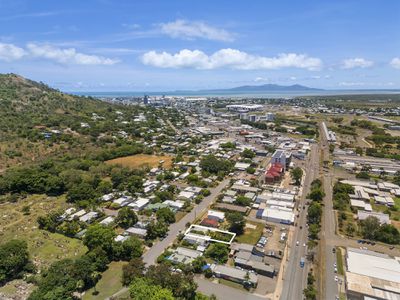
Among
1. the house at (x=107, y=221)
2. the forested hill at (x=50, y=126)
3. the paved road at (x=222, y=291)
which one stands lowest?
the paved road at (x=222, y=291)

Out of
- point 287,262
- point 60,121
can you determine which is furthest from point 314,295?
point 60,121

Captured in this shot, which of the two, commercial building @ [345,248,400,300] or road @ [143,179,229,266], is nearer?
commercial building @ [345,248,400,300]

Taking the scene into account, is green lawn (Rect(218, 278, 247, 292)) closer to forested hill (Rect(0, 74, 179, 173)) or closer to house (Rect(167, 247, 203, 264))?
house (Rect(167, 247, 203, 264))

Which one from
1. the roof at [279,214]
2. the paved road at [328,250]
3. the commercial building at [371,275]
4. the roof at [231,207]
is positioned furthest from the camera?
the roof at [231,207]

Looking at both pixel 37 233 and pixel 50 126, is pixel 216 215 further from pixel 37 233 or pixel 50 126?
pixel 50 126

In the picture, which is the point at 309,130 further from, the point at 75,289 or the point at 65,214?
the point at 75,289

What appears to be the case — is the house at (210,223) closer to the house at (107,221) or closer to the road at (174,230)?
the road at (174,230)

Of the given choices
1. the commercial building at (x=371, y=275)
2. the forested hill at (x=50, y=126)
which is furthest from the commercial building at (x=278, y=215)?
the forested hill at (x=50, y=126)

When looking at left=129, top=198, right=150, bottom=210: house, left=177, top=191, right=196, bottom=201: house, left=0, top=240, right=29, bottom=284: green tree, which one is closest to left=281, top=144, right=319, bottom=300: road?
left=177, top=191, right=196, bottom=201: house

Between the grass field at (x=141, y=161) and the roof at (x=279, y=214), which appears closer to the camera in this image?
the roof at (x=279, y=214)
